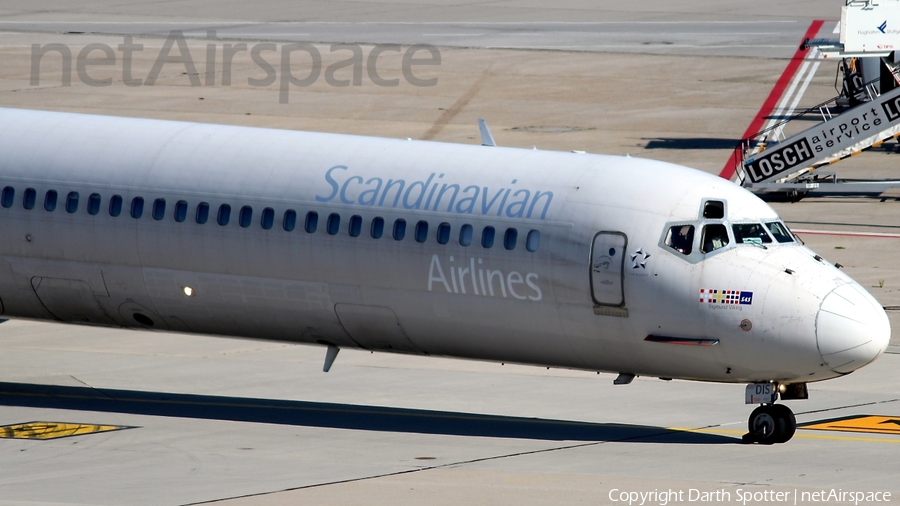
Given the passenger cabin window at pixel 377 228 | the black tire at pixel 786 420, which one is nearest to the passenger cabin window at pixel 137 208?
the passenger cabin window at pixel 377 228

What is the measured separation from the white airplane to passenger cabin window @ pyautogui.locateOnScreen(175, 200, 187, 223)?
2 centimetres

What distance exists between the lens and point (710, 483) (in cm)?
2042

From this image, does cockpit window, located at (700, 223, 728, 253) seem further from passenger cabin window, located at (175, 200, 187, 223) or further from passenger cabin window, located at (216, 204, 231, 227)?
passenger cabin window, located at (175, 200, 187, 223)

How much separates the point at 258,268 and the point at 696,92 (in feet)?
136

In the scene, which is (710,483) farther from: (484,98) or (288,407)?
(484,98)

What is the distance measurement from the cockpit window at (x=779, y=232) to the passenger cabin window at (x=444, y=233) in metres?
4.71

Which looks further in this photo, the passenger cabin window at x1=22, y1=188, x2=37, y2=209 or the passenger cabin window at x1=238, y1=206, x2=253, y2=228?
the passenger cabin window at x1=22, y1=188, x2=37, y2=209

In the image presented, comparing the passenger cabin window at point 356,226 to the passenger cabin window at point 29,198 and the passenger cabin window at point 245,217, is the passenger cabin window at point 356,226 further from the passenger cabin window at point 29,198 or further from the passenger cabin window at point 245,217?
the passenger cabin window at point 29,198

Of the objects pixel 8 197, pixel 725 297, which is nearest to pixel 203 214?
pixel 8 197

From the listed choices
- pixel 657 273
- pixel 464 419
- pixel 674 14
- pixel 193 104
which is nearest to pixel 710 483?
pixel 657 273

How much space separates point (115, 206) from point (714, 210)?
9720 millimetres

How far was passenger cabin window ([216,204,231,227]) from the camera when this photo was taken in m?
25.0

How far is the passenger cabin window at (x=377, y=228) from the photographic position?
78.9 ft

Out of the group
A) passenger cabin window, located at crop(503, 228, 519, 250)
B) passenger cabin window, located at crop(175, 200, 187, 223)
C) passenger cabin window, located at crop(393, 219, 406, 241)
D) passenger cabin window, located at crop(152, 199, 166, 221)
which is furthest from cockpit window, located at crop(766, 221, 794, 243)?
passenger cabin window, located at crop(152, 199, 166, 221)
